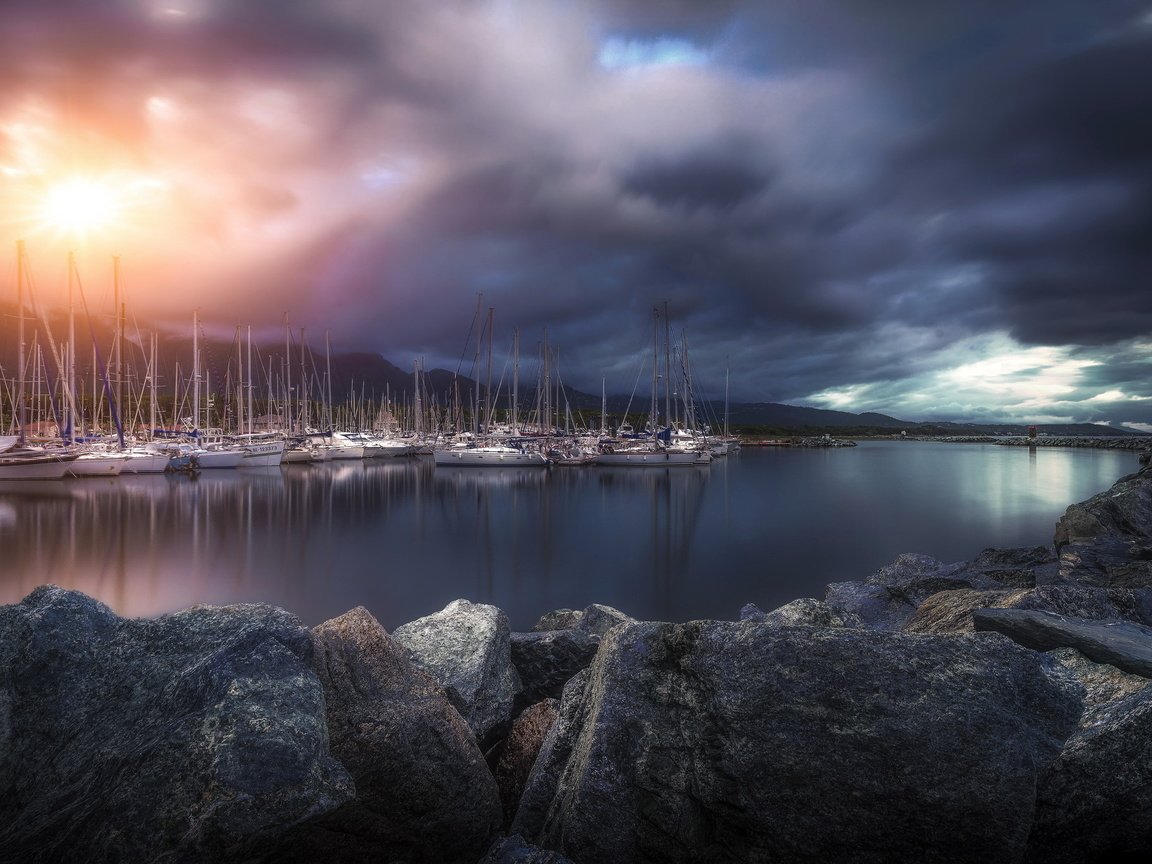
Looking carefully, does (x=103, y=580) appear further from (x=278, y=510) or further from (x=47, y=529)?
(x=278, y=510)

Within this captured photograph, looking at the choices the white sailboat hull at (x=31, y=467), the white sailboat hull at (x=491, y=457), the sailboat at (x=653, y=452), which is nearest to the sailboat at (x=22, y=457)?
the white sailboat hull at (x=31, y=467)

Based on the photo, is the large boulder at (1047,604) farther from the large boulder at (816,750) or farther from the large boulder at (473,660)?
the large boulder at (473,660)

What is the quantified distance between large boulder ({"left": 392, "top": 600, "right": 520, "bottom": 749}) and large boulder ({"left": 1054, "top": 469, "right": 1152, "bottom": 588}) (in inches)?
425

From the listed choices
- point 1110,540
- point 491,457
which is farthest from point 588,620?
point 491,457

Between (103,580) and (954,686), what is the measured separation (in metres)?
25.9

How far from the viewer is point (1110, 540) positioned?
14.8 meters

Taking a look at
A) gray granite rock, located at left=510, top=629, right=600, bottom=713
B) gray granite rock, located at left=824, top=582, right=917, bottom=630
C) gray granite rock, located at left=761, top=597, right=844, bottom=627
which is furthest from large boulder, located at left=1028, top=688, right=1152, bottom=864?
gray granite rock, located at left=824, top=582, right=917, bottom=630

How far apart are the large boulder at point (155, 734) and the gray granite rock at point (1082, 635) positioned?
5.74 m

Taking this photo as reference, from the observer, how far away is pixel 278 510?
39.1 metres

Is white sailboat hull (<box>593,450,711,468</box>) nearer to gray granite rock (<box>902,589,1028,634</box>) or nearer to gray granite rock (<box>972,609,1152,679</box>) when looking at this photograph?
gray granite rock (<box>902,589,1028,634</box>)

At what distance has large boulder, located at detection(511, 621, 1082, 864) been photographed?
371cm

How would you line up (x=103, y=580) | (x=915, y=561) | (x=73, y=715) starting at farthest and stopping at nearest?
(x=103, y=580)
(x=915, y=561)
(x=73, y=715)

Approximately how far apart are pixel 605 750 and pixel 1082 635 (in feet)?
14.2

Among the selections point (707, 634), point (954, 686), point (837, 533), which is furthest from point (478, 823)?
point (837, 533)
